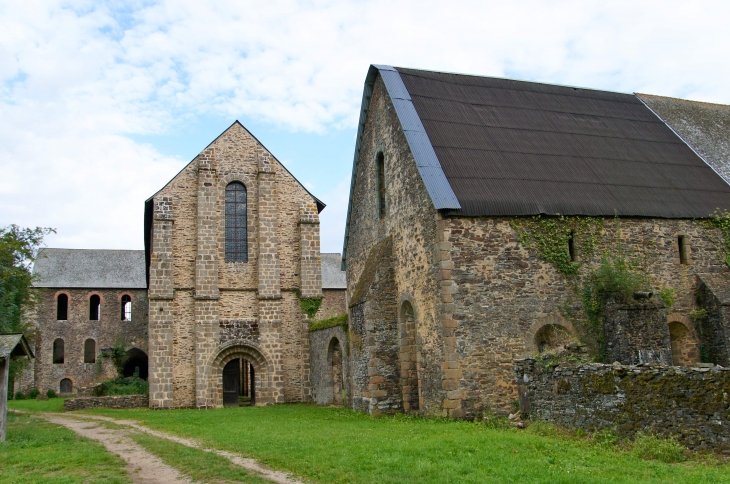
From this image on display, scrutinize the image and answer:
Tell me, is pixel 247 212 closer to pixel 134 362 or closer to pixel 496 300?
pixel 496 300

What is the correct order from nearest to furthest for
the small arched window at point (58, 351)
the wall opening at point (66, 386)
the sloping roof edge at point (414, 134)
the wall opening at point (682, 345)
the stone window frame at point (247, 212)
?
the sloping roof edge at point (414, 134) < the wall opening at point (682, 345) < the stone window frame at point (247, 212) < the wall opening at point (66, 386) < the small arched window at point (58, 351)

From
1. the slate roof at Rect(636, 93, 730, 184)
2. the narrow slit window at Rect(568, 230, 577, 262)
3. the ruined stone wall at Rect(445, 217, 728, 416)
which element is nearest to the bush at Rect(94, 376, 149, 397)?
the ruined stone wall at Rect(445, 217, 728, 416)

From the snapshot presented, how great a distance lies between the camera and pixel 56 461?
1113 cm

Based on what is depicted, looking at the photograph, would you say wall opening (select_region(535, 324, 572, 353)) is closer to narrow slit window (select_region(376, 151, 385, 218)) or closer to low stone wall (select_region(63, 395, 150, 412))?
narrow slit window (select_region(376, 151, 385, 218))

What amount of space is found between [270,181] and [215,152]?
263cm

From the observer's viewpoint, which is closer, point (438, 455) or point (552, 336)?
point (438, 455)

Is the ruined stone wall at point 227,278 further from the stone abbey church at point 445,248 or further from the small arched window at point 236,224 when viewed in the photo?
the small arched window at point 236,224

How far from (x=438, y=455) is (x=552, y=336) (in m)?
6.93

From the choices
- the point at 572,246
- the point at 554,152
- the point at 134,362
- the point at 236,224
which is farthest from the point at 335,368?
the point at 134,362

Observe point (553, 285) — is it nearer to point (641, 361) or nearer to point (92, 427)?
point (641, 361)

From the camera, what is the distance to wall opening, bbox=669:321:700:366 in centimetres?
1698

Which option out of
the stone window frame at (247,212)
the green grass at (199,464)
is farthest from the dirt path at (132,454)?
the stone window frame at (247,212)

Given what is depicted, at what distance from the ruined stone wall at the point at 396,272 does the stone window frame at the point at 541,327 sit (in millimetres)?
2072

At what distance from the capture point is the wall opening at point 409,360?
17094 mm
